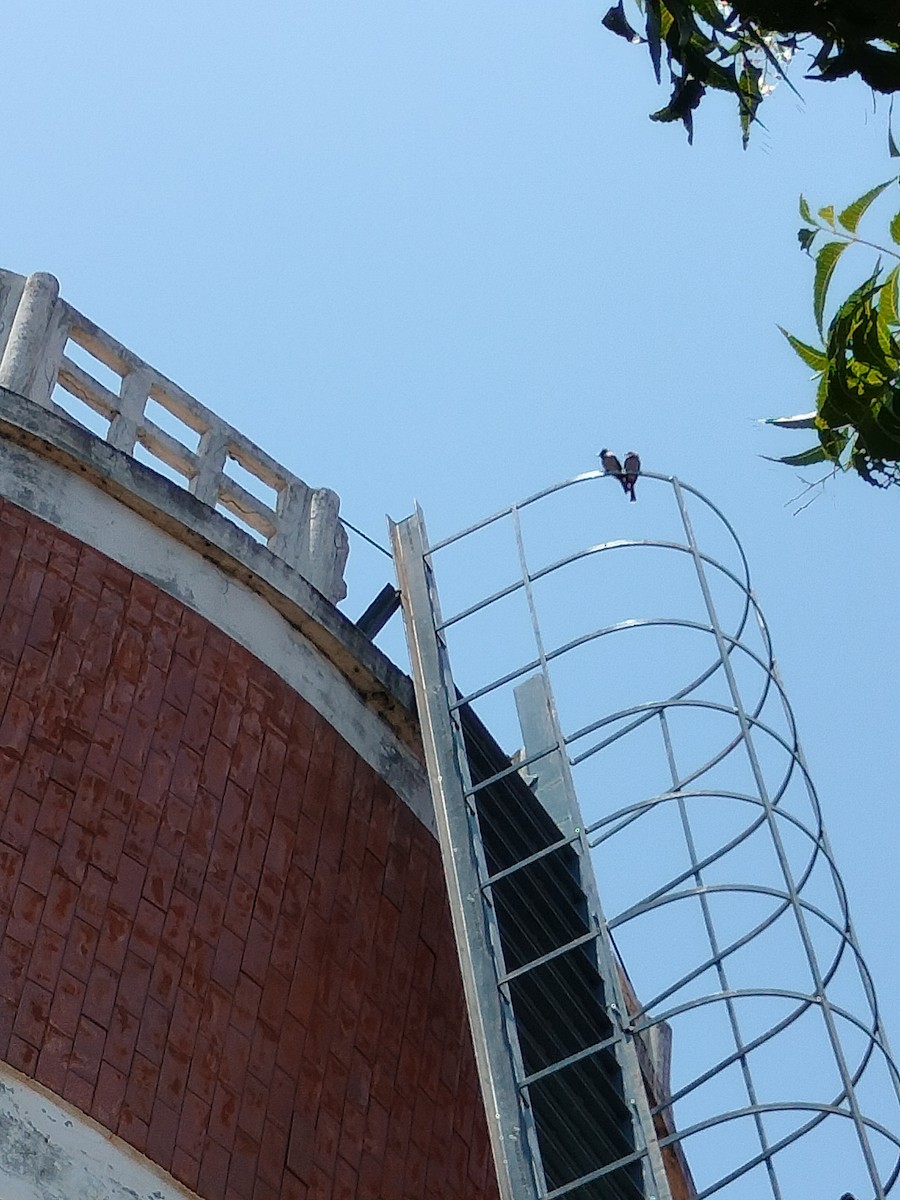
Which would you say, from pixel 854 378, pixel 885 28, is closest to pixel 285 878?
pixel 854 378

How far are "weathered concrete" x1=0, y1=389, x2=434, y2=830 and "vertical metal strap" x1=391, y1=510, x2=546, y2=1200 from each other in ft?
1.12

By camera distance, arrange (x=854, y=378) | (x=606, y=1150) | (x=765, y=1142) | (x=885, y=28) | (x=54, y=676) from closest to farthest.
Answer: (x=885, y=28)
(x=854, y=378)
(x=765, y=1142)
(x=606, y=1150)
(x=54, y=676)

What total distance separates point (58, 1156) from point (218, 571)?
7.93 ft

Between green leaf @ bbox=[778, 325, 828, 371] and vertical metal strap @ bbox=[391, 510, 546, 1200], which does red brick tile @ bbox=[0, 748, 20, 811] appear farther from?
green leaf @ bbox=[778, 325, 828, 371]

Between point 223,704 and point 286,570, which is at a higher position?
point 286,570

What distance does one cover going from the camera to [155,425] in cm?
834

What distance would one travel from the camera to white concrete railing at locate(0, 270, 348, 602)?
8055 millimetres

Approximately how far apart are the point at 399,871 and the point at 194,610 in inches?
48.8

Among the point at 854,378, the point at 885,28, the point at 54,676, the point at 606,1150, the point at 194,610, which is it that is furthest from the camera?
the point at 194,610

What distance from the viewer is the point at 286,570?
8.30 m

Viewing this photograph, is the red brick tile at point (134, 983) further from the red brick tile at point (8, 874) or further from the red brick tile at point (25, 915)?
the red brick tile at point (8, 874)

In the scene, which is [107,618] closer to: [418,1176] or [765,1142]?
[418,1176]

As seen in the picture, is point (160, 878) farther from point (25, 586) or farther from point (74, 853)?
point (25, 586)

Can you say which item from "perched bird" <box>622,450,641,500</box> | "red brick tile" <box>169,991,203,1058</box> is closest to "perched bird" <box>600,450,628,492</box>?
"perched bird" <box>622,450,641,500</box>
